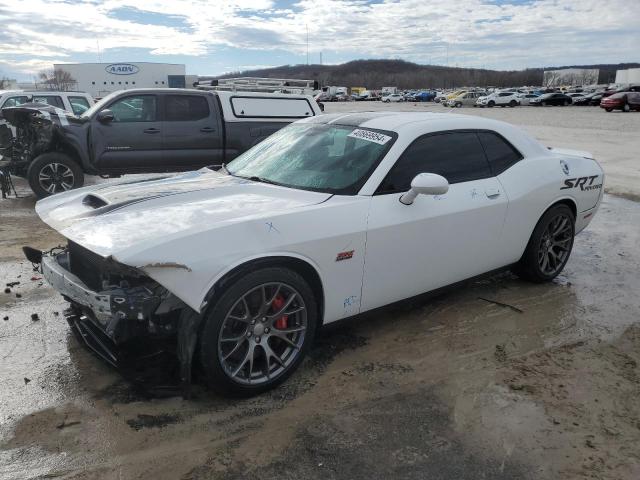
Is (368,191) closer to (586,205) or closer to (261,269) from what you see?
(261,269)

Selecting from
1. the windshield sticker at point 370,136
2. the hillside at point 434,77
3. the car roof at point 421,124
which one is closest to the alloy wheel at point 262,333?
the windshield sticker at point 370,136

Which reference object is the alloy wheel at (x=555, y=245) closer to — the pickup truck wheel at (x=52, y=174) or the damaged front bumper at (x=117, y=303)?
the damaged front bumper at (x=117, y=303)

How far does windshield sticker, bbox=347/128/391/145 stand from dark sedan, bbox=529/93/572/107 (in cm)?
5151

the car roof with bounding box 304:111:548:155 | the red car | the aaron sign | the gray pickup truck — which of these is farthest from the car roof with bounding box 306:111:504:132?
the aaron sign

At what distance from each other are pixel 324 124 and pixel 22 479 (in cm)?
310

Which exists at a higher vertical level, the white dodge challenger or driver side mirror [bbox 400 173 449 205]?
driver side mirror [bbox 400 173 449 205]

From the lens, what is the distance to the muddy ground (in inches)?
104

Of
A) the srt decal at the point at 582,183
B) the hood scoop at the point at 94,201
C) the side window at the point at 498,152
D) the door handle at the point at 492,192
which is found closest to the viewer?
the hood scoop at the point at 94,201

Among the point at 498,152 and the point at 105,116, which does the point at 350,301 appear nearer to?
the point at 498,152

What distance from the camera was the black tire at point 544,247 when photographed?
4.79 m

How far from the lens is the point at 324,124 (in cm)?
432

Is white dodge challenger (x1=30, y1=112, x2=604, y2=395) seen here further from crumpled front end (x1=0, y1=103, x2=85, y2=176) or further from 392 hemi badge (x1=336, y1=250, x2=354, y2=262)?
crumpled front end (x1=0, y1=103, x2=85, y2=176)

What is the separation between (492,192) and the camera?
13.9 ft

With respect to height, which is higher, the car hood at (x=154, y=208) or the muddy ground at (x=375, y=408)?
the car hood at (x=154, y=208)
